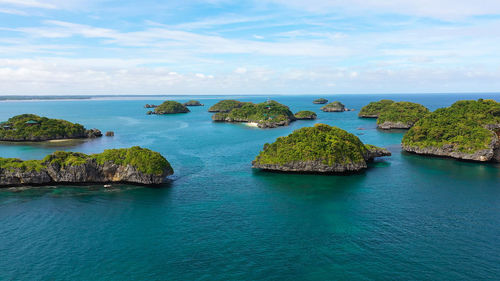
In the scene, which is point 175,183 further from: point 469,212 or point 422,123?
point 422,123

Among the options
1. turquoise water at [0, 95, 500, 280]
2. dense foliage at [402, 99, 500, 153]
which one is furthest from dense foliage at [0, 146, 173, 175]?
dense foliage at [402, 99, 500, 153]

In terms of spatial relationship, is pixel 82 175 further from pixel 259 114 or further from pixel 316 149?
pixel 259 114

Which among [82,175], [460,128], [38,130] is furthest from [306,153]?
[38,130]

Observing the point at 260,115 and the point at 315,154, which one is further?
the point at 260,115

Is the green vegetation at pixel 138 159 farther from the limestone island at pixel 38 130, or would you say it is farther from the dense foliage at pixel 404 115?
the dense foliage at pixel 404 115

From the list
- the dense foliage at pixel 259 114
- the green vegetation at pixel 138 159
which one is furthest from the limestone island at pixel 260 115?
the green vegetation at pixel 138 159

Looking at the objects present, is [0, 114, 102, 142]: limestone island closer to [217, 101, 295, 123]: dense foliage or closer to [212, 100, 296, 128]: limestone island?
[212, 100, 296, 128]: limestone island
